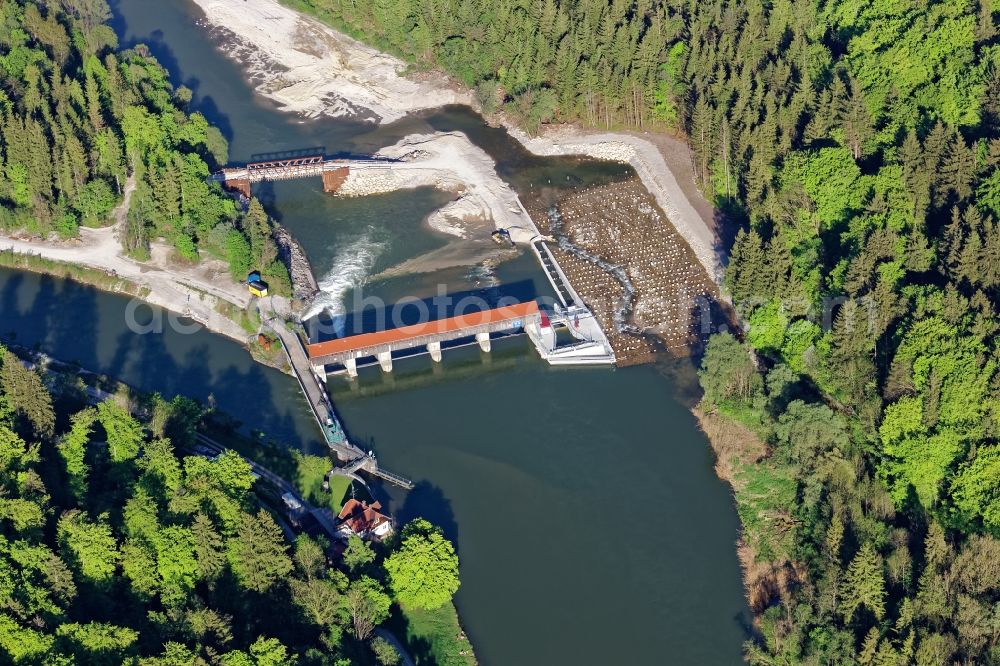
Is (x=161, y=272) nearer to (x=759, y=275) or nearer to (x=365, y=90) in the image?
(x=365, y=90)

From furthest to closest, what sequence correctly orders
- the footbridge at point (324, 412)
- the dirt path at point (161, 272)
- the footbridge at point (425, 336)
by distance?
the dirt path at point (161, 272) < the footbridge at point (425, 336) < the footbridge at point (324, 412)

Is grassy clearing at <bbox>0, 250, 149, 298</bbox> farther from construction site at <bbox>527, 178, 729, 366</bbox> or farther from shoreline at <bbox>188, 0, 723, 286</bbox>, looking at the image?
construction site at <bbox>527, 178, 729, 366</bbox>

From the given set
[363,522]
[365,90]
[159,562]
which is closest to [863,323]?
[363,522]

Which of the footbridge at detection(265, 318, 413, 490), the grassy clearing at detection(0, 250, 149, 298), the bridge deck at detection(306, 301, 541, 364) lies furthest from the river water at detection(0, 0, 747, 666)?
the bridge deck at detection(306, 301, 541, 364)

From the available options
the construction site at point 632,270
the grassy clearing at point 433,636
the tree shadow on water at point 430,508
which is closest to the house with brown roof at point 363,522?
the tree shadow on water at point 430,508

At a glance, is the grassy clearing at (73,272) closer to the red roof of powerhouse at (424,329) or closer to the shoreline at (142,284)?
the shoreline at (142,284)

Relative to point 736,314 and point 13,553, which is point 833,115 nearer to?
point 736,314
